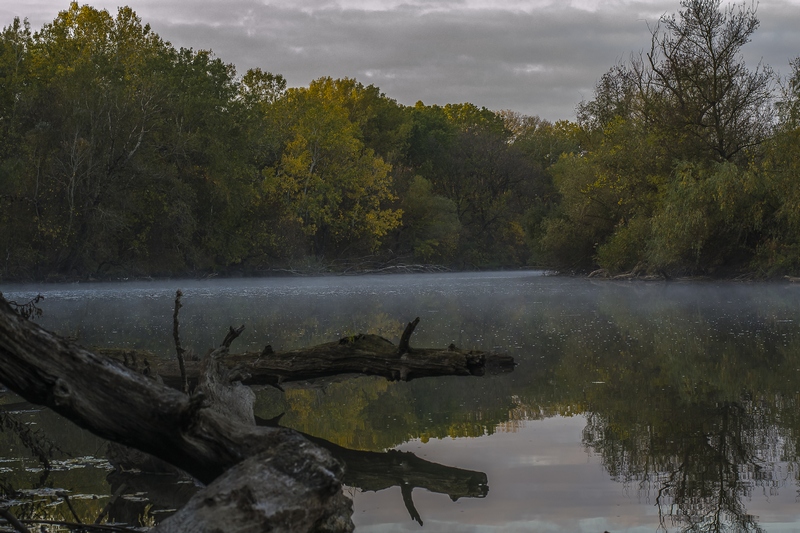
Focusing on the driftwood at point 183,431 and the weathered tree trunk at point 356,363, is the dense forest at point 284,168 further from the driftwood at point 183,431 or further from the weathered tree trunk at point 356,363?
the driftwood at point 183,431

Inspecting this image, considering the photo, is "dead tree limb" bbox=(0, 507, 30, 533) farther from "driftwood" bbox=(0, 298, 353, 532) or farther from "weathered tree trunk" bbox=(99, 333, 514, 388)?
"weathered tree trunk" bbox=(99, 333, 514, 388)

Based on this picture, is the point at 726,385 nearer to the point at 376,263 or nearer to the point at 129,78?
the point at 129,78

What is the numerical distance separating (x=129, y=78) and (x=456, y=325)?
32407 mm

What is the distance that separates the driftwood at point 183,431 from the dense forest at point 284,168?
32.0m

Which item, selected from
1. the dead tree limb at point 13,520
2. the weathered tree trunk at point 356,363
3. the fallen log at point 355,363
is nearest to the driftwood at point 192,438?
the dead tree limb at point 13,520

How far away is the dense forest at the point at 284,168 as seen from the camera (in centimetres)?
3641

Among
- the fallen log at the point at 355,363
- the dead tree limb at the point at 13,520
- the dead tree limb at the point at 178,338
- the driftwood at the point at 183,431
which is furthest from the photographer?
the fallen log at the point at 355,363

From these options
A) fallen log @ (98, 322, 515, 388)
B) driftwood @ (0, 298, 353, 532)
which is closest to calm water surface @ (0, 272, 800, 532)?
fallen log @ (98, 322, 515, 388)

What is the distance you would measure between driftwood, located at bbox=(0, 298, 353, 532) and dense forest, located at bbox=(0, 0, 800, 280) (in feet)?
105

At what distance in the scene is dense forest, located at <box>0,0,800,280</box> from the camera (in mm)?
36406

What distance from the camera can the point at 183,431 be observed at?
4062mm

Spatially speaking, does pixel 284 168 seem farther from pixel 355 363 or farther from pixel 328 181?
pixel 355 363

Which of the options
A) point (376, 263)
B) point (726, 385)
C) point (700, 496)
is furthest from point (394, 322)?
point (376, 263)

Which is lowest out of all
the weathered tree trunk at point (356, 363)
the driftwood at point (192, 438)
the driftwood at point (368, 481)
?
the driftwood at point (368, 481)
